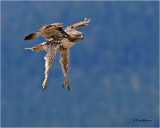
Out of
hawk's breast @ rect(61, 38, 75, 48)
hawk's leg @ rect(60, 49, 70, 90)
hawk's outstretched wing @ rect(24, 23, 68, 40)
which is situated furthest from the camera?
hawk's leg @ rect(60, 49, 70, 90)

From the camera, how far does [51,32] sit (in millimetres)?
9641

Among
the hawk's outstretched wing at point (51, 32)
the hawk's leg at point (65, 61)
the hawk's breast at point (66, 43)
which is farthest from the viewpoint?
the hawk's leg at point (65, 61)

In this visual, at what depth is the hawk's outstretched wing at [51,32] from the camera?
9.39 m

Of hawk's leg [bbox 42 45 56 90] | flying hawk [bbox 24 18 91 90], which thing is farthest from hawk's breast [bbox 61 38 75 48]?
hawk's leg [bbox 42 45 56 90]

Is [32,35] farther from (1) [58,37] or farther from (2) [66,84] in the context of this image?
(2) [66,84]

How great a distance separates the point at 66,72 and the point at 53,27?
1.07 meters

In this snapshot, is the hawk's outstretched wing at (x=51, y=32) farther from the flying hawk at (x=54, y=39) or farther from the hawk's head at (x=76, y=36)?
the hawk's head at (x=76, y=36)

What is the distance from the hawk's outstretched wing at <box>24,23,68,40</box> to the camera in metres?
9.39

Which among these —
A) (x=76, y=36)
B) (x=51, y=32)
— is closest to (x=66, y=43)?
(x=76, y=36)

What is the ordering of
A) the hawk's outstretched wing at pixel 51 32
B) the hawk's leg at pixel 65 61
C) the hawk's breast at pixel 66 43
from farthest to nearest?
1. the hawk's leg at pixel 65 61
2. the hawk's breast at pixel 66 43
3. the hawk's outstretched wing at pixel 51 32

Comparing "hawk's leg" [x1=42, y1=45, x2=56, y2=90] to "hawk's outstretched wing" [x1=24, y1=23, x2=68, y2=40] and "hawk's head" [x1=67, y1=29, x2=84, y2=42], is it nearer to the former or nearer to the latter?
"hawk's outstretched wing" [x1=24, y1=23, x2=68, y2=40]

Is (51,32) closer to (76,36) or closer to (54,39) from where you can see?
(54,39)

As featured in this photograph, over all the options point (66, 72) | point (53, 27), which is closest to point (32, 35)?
point (53, 27)

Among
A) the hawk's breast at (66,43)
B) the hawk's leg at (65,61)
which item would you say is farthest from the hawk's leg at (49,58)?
the hawk's leg at (65,61)
